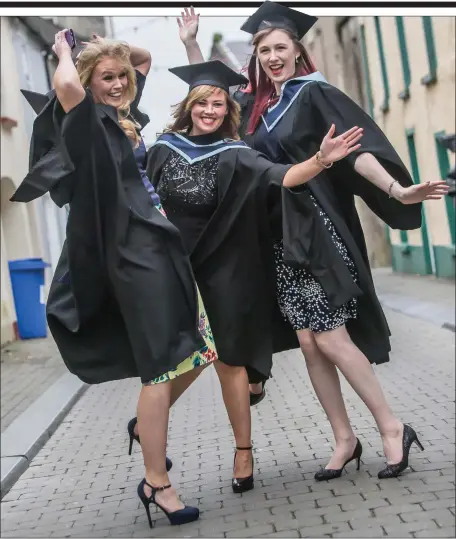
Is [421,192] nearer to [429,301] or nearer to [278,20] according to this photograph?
[278,20]

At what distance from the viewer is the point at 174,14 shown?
1562 mm

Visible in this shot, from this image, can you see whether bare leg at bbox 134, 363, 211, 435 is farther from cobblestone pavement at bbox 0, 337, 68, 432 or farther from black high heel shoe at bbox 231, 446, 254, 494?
cobblestone pavement at bbox 0, 337, 68, 432

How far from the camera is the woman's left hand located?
162 cm

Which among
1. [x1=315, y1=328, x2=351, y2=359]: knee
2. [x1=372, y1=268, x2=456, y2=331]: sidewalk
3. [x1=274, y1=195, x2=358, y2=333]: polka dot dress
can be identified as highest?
[x1=274, y1=195, x2=358, y2=333]: polka dot dress

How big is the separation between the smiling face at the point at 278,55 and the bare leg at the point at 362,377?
93cm

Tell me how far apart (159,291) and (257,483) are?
1.52m

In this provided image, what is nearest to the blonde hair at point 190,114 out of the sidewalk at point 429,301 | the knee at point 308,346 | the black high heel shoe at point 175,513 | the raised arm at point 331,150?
the raised arm at point 331,150

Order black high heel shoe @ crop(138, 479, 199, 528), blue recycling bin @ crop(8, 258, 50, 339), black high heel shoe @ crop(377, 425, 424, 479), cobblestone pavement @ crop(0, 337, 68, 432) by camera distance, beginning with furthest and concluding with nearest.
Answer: blue recycling bin @ crop(8, 258, 50, 339) → cobblestone pavement @ crop(0, 337, 68, 432) → black high heel shoe @ crop(377, 425, 424, 479) → black high heel shoe @ crop(138, 479, 199, 528)

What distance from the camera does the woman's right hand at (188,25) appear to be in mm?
1562

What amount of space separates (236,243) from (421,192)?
462 millimetres

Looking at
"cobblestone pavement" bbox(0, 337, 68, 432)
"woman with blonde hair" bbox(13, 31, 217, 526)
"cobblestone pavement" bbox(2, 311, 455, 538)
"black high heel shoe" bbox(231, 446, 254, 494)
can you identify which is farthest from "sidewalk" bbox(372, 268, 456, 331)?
"woman with blonde hair" bbox(13, 31, 217, 526)

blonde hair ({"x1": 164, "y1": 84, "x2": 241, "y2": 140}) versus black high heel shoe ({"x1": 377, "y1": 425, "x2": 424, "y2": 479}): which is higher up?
blonde hair ({"x1": 164, "y1": 84, "x2": 241, "y2": 140})

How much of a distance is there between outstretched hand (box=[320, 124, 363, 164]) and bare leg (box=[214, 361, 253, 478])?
0.96 m

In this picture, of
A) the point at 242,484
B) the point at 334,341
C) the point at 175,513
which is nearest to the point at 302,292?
the point at 334,341
